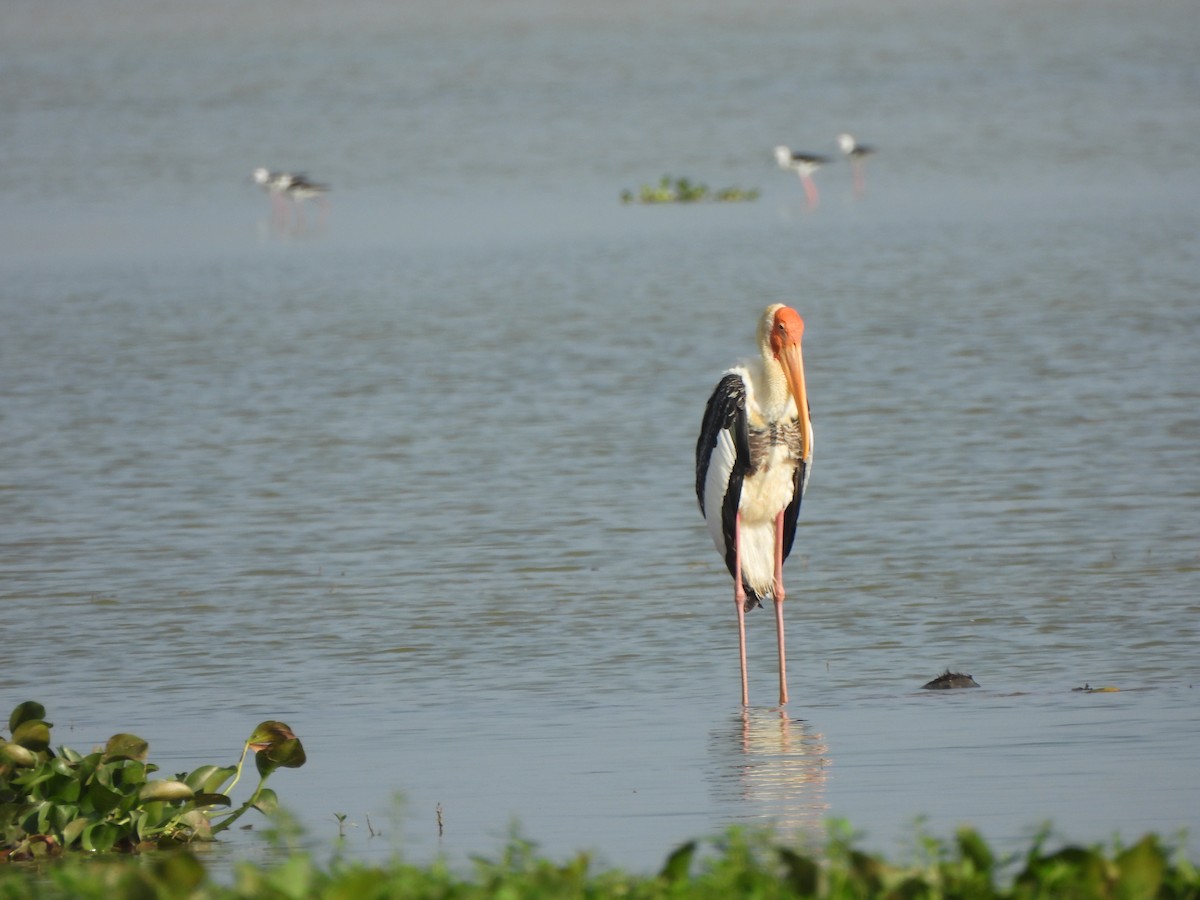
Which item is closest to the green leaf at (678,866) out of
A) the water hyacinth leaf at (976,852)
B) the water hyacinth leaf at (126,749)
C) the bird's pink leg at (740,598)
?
the water hyacinth leaf at (976,852)

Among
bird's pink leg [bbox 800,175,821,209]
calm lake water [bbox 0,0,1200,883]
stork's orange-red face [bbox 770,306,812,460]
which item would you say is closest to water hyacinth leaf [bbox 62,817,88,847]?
calm lake water [bbox 0,0,1200,883]

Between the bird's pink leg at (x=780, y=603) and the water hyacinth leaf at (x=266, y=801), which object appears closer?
the water hyacinth leaf at (x=266, y=801)

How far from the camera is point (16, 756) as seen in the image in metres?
5.60

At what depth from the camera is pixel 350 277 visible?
23.5 metres

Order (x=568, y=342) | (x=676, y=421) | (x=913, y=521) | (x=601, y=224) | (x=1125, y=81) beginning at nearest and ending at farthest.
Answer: (x=913, y=521), (x=676, y=421), (x=568, y=342), (x=601, y=224), (x=1125, y=81)

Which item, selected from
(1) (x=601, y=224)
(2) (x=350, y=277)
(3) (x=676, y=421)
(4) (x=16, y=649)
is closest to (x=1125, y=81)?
(1) (x=601, y=224)

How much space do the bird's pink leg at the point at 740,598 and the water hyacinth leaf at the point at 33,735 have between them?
7.97 ft

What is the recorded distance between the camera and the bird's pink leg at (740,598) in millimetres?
7297

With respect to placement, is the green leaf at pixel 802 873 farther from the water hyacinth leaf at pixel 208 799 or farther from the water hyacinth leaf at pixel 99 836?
the water hyacinth leaf at pixel 99 836

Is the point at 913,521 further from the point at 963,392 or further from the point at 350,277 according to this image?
the point at 350,277

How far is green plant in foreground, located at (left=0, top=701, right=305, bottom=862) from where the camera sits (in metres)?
5.58

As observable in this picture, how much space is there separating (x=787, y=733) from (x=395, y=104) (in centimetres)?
4322

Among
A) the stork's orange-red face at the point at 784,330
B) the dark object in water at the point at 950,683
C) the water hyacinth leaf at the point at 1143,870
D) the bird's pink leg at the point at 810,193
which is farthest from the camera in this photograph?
the bird's pink leg at the point at 810,193

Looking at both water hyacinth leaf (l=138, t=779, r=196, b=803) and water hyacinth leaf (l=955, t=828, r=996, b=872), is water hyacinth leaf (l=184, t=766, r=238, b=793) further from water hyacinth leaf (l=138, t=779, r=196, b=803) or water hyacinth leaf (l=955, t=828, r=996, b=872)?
water hyacinth leaf (l=955, t=828, r=996, b=872)
